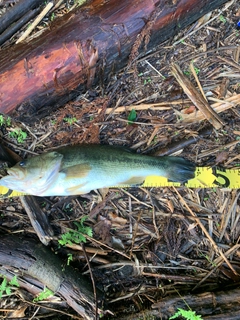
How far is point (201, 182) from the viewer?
12.5 feet

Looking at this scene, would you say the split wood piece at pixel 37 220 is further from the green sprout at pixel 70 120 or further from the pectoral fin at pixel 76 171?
Answer: the green sprout at pixel 70 120

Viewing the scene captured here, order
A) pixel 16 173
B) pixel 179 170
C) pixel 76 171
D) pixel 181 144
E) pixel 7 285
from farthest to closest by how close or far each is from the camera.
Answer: pixel 7 285
pixel 181 144
pixel 179 170
pixel 76 171
pixel 16 173

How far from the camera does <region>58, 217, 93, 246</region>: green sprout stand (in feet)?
12.8

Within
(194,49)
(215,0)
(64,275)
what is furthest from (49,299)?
(215,0)

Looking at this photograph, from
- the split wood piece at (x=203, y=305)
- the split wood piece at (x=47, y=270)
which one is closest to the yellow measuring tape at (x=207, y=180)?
the split wood piece at (x=47, y=270)

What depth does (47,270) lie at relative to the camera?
3.80 metres

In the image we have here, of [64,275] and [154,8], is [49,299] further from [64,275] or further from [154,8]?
[154,8]

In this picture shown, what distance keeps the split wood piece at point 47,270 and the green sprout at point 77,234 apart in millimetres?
278

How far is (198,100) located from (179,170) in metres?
0.94

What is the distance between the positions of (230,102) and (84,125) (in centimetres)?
190

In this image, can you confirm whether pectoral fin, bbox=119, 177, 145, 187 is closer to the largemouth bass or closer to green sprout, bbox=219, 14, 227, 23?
the largemouth bass

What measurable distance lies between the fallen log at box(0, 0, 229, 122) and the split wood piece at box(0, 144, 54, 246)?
57cm

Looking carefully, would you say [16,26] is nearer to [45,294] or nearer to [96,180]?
[96,180]

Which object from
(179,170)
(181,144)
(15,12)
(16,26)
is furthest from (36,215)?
(15,12)
